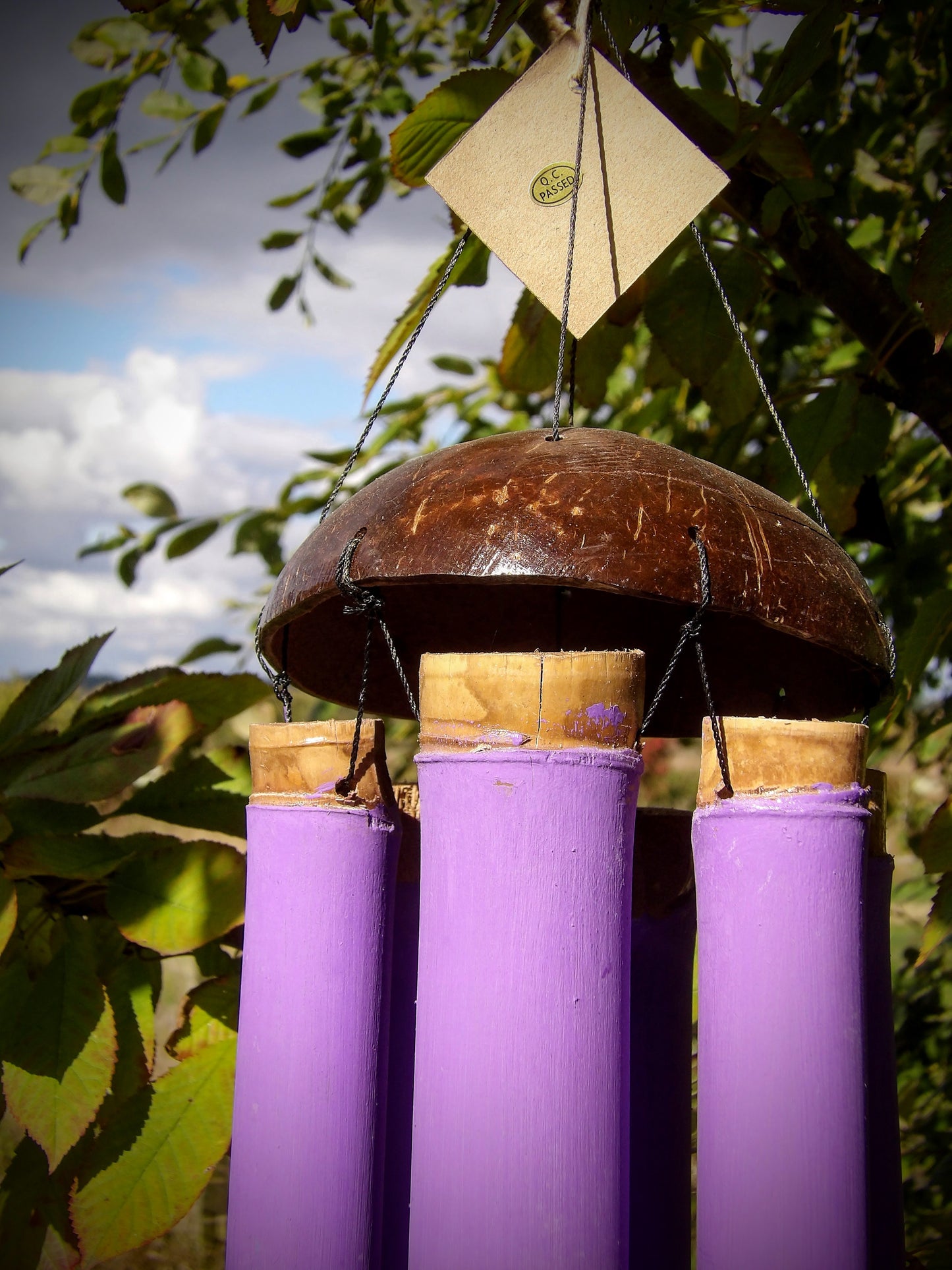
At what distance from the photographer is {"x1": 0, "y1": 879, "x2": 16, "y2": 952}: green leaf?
889 mm

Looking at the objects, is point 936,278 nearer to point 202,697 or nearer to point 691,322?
point 691,322

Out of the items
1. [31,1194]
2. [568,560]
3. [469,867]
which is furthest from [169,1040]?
[568,560]

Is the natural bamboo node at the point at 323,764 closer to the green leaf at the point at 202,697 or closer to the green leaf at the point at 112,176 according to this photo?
the green leaf at the point at 202,697

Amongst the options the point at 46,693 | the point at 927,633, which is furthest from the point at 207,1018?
the point at 927,633

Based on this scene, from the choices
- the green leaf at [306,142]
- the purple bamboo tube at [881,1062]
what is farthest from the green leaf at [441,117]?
the green leaf at [306,142]

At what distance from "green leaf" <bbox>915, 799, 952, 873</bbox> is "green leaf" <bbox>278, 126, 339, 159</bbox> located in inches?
70.7

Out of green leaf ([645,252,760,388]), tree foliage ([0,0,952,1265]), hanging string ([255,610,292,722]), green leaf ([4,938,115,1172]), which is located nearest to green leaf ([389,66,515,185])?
tree foliage ([0,0,952,1265])

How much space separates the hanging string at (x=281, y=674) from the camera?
778mm

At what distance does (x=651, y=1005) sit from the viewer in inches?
30.3

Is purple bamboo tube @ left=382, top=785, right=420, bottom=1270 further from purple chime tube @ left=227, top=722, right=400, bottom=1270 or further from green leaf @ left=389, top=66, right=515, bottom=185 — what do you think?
green leaf @ left=389, top=66, right=515, bottom=185

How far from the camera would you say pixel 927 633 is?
3.31 feet

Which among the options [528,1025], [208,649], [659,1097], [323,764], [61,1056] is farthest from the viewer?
[208,649]

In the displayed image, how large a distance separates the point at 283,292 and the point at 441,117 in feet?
4.25

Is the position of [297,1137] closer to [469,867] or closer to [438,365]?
[469,867]
